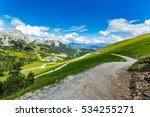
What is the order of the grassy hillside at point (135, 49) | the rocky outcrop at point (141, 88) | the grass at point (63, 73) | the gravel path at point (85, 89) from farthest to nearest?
the grassy hillside at point (135, 49), the grass at point (63, 73), the gravel path at point (85, 89), the rocky outcrop at point (141, 88)

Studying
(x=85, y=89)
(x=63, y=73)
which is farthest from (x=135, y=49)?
(x=85, y=89)

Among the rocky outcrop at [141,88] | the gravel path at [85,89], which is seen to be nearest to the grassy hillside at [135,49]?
the gravel path at [85,89]

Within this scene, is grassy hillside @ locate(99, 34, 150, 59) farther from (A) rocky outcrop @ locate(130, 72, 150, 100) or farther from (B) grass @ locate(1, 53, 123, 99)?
(A) rocky outcrop @ locate(130, 72, 150, 100)

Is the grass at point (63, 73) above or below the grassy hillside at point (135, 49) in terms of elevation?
below

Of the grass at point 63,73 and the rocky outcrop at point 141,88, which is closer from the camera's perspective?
the rocky outcrop at point 141,88

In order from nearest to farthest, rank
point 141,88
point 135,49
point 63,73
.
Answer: point 141,88 < point 63,73 < point 135,49

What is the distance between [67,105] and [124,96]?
27.4ft

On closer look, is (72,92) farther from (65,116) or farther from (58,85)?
(65,116)

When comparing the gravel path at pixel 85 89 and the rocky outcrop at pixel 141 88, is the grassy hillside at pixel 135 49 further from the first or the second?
the rocky outcrop at pixel 141 88

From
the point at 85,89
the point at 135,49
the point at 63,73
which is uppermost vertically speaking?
the point at 135,49

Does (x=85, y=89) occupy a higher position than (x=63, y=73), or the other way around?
(x=63, y=73)

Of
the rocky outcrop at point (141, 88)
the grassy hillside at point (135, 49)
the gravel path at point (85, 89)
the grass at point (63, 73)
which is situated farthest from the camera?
the grassy hillside at point (135, 49)

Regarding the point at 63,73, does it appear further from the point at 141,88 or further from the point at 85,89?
the point at 141,88

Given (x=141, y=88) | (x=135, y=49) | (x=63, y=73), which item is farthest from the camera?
(x=135, y=49)
